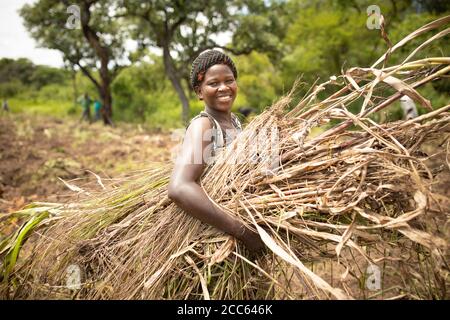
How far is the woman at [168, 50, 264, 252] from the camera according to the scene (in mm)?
1239

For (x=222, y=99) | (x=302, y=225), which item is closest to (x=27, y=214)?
(x=222, y=99)

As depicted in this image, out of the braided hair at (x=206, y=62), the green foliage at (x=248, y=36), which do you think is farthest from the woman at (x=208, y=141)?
the green foliage at (x=248, y=36)

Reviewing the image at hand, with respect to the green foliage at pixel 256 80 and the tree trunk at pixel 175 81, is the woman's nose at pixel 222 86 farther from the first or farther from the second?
the green foliage at pixel 256 80

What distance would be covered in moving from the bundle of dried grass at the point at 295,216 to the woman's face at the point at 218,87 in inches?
6.7

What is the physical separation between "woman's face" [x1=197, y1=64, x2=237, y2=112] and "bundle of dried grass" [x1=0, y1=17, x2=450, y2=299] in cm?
17

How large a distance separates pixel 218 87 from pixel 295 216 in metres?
0.68

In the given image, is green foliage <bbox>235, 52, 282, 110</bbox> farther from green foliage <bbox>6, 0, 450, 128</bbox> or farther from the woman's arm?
the woman's arm

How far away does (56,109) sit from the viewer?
22.8 meters

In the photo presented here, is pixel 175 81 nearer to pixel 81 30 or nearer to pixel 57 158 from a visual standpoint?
pixel 81 30

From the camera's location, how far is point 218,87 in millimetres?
1524

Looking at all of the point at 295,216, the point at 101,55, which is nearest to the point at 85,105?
the point at 101,55

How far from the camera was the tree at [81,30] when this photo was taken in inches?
538

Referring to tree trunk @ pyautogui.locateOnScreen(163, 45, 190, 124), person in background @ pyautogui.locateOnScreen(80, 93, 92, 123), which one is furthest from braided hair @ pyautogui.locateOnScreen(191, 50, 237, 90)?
person in background @ pyautogui.locateOnScreen(80, 93, 92, 123)

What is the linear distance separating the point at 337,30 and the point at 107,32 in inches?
428
